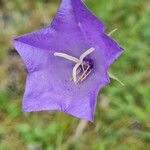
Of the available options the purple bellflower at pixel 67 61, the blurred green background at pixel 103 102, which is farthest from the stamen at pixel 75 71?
the blurred green background at pixel 103 102

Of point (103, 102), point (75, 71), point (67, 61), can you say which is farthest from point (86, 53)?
point (103, 102)

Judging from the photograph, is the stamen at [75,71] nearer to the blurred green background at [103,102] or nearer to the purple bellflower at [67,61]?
the purple bellflower at [67,61]

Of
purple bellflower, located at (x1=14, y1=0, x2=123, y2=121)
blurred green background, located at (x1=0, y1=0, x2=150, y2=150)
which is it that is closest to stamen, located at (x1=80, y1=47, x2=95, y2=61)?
purple bellflower, located at (x1=14, y1=0, x2=123, y2=121)

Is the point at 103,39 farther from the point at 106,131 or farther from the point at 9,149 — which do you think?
the point at 9,149

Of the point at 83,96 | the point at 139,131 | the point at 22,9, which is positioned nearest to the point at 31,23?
the point at 22,9

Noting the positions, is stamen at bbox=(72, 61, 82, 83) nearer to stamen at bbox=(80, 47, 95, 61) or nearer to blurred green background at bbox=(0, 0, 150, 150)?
stamen at bbox=(80, 47, 95, 61)
